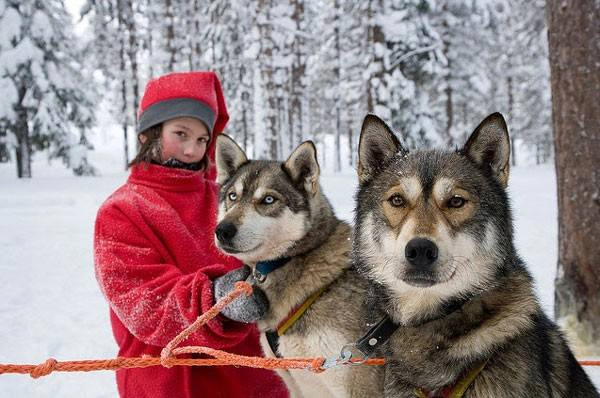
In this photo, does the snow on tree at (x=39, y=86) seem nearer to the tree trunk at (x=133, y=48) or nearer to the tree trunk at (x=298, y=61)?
the tree trunk at (x=133, y=48)

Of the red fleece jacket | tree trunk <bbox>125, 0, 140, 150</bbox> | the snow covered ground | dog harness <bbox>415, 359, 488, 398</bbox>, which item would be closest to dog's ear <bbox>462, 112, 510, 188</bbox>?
dog harness <bbox>415, 359, 488, 398</bbox>

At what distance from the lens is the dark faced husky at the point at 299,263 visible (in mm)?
2840

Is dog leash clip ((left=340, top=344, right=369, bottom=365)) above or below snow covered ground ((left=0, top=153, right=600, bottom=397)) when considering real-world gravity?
above

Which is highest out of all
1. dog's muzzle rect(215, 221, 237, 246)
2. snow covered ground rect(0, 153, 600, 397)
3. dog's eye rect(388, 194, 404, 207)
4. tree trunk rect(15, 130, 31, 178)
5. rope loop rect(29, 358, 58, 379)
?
dog's eye rect(388, 194, 404, 207)

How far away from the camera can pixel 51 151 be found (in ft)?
74.0

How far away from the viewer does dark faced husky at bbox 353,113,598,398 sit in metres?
1.91

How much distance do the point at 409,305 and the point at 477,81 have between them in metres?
22.9

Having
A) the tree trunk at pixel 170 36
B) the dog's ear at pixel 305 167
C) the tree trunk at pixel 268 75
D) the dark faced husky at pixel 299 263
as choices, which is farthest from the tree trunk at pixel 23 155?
the dog's ear at pixel 305 167

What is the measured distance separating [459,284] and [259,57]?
665 inches

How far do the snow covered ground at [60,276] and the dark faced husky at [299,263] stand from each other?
1.25 metres

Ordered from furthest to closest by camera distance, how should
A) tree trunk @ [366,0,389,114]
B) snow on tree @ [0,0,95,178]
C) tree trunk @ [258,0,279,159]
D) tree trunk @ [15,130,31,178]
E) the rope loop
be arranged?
1. tree trunk @ [15,130,31,178]
2. snow on tree @ [0,0,95,178]
3. tree trunk @ [258,0,279,159]
4. tree trunk @ [366,0,389,114]
5. the rope loop

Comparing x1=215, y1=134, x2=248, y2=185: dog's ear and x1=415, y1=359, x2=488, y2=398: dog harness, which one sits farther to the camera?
x1=215, y1=134, x2=248, y2=185: dog's ear

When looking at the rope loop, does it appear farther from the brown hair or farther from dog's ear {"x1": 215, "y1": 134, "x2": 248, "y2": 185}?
dog's ear {"x1": 215, "y1": 134, "x2": 248, "y2": 185}

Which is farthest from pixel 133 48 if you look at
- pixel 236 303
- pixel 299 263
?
pixel 236 303
